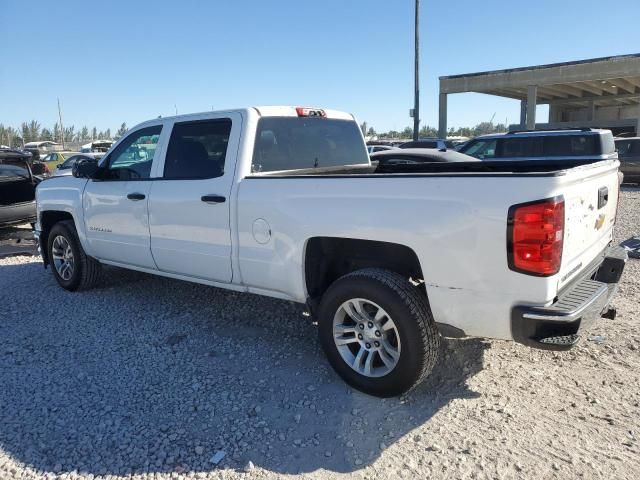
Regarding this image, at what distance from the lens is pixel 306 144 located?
466cm

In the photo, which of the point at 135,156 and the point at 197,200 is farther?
the point at 135,156

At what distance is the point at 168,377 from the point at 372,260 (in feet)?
5.66

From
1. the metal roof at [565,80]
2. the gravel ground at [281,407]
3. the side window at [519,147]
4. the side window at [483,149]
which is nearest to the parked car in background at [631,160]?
the side window at [519,147]

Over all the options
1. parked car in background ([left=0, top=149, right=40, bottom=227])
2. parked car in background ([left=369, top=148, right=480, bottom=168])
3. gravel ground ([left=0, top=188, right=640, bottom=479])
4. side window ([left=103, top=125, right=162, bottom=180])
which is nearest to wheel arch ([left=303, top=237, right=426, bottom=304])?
gravel ground ([left=0, top=188, right=640, bottom=479])

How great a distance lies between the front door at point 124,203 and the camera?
482 centimetres

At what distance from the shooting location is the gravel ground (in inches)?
109

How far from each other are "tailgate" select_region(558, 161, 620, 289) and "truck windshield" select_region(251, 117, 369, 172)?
229cm

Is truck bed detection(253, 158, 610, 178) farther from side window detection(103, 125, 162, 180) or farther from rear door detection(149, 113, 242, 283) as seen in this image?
side window detection(103, 125, 162, 180)

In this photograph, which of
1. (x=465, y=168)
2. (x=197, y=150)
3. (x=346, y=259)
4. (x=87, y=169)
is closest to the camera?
(x=346, y=259)

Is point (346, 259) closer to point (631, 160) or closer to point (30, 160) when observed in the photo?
point (30, 160)

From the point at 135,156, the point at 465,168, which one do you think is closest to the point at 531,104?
the point at 465,168

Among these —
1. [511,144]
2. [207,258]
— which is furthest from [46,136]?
[207,258]

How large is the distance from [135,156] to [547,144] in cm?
984

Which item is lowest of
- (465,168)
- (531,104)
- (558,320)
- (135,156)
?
(558,320)
